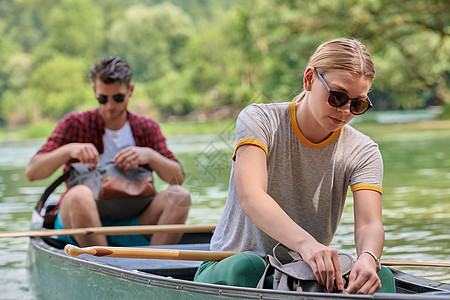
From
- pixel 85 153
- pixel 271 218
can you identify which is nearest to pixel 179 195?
pixel 85 153

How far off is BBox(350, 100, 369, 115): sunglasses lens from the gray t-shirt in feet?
0.61

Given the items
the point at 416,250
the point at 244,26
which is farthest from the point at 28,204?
the point at 244,26

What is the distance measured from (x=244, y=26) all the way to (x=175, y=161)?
28.4 meters

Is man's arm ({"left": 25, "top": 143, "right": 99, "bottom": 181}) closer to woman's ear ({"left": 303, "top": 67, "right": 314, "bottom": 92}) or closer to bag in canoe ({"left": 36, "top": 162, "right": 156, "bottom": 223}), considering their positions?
bag in canoe ({"left": 36, "top": 162, "right": 156, "bottom": 223})

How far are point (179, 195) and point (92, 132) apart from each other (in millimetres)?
666

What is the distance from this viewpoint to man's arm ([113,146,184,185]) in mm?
4328

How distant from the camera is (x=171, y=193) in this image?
4.40m

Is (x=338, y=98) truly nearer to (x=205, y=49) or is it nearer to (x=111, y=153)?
(x=111, y=153)

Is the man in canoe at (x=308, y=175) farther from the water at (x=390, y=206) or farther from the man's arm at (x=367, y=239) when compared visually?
the water at (x=390, y=206)

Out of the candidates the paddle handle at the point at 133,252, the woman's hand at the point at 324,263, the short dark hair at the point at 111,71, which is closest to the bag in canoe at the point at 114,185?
the short dark hair at the point at 111,71

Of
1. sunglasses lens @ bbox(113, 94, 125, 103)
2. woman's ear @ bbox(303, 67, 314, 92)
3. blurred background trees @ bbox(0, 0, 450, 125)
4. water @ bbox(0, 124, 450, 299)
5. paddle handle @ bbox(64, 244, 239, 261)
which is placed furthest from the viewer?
blurred background trees @ bbox(0, 0, 450, 125)

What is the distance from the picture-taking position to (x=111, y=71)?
4391 mm

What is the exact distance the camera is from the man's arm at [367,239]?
241cm

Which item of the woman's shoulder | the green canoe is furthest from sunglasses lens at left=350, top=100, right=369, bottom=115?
the green canoe
